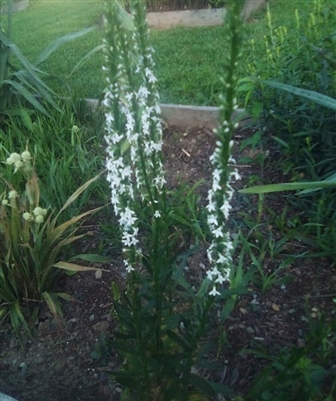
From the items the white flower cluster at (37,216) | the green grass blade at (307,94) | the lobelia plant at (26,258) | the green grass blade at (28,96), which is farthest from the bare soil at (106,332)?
the green grass blade at (28,96)

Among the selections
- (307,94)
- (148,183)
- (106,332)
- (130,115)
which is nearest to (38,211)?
(106,332)

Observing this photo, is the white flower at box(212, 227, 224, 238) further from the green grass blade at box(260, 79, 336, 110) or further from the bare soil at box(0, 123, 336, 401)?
the green grass blade at box(260, 79, 336, 110)

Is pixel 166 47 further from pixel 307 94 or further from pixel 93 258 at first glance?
pixel 93 258

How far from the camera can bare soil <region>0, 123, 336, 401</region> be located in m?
2.04

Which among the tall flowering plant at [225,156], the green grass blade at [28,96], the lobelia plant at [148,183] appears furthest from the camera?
the green grass blade at [28,96]

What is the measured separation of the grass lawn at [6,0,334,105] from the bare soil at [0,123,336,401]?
1.32 metres

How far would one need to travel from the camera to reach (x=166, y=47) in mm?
4965

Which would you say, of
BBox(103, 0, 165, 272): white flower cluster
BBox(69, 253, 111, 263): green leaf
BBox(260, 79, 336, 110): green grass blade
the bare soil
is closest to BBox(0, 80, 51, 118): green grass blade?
the bare soil

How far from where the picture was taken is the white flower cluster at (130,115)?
3.96ft

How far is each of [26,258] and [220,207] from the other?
129cm

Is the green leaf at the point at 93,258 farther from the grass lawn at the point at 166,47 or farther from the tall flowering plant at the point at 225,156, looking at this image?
the grass lawn at the point at 166,47

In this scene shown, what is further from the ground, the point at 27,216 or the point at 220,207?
the point at 220,207

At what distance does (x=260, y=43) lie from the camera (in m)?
4.50

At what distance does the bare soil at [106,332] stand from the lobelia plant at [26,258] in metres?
0.09
